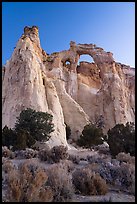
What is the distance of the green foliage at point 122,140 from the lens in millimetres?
15160

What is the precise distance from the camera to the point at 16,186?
5.02 meters

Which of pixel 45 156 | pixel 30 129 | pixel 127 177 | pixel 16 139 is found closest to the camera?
pixel 127 177

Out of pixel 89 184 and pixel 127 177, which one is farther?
pixel 127 177

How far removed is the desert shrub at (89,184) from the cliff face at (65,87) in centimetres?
1606

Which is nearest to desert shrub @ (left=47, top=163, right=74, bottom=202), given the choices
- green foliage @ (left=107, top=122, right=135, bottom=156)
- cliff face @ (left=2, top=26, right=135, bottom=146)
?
green foliage @ (left=107, top=122, right=135, bottom=156)

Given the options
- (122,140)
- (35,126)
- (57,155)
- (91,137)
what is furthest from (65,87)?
(57,155)

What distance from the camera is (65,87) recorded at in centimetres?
4525

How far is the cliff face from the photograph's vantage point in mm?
29641

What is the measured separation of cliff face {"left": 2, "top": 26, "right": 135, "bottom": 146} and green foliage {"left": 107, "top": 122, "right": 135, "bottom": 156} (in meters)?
7.17

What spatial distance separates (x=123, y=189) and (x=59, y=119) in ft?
74.7

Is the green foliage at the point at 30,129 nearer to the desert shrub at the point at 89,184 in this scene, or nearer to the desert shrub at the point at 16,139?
the desert shrub at the point at 16,139

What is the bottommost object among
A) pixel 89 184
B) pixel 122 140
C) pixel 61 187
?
pixel 89 184

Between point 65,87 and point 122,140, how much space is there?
98.4 ft

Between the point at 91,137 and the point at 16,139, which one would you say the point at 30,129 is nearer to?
the point at 16,139
